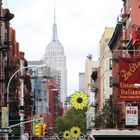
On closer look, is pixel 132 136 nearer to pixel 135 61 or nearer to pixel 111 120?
pixel 135 61

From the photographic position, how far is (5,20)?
8894 cm

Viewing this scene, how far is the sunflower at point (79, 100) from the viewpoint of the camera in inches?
1868

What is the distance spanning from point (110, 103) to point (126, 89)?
159 ft

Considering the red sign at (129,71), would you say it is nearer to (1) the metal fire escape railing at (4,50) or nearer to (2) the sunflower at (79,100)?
(2) the sunflower at (79,100)

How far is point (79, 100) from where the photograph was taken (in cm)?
4828

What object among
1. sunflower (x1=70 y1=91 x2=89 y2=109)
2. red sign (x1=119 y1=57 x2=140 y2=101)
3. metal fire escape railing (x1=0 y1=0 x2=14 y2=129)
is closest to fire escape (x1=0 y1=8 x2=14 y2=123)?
metal fire escape railing (x1=0 y1=0 x2=14 y2=129)

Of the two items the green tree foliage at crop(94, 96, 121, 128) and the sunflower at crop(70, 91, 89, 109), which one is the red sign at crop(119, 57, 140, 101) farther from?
the green tree foliage at crop(94, 96, 121, 128)

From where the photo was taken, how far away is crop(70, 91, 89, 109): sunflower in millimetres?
47438

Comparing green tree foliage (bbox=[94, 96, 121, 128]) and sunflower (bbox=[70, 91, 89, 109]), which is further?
green tree foliage (bbox=[94, 96, 121, 128])

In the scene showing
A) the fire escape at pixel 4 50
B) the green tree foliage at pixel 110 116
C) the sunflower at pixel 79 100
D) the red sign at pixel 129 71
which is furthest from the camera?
the fire escape at pixel 4 50

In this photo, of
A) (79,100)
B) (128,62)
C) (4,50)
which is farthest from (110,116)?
(128,62)

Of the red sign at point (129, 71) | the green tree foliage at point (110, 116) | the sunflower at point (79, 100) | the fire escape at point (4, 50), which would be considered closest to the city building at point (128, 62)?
the red sign at point (129, 71)

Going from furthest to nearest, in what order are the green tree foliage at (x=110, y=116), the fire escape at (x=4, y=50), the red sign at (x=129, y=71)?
the fire escape at (x=4, y=50) < the green tree foliage at (x=110, y=116) < the red sign at (x=129, y=71)

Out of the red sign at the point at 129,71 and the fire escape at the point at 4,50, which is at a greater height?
the fire escape at the point at 4,50
